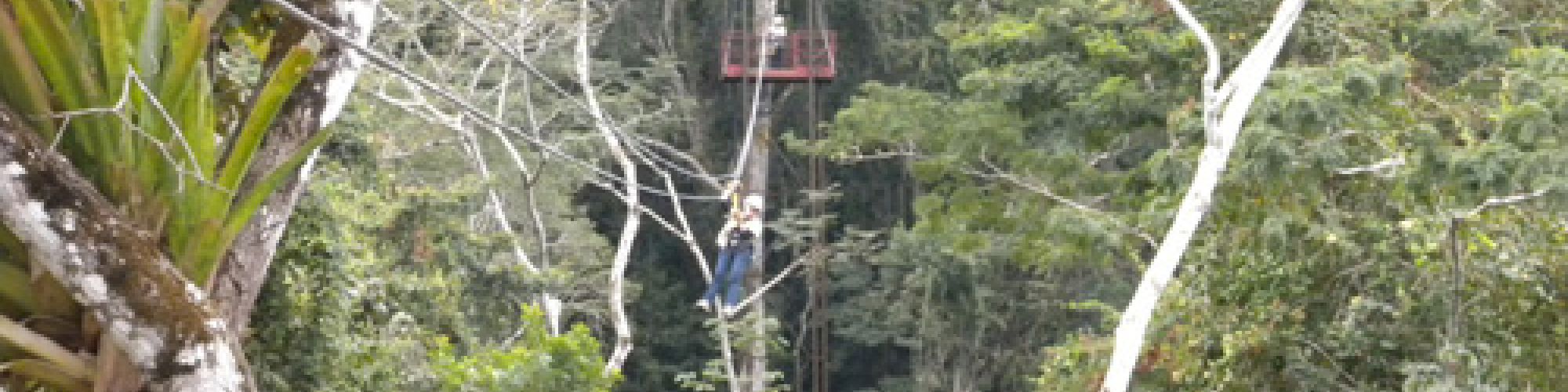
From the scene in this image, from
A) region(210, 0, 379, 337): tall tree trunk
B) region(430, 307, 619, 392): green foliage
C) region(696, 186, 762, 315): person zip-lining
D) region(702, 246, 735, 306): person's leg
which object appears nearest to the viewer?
region(210, 0, 379, 337): tall tree trunk

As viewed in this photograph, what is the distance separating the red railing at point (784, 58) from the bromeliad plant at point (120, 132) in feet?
39.4

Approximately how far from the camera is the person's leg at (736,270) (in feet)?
30.7

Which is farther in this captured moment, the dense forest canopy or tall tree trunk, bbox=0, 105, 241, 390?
the dense forest canopy

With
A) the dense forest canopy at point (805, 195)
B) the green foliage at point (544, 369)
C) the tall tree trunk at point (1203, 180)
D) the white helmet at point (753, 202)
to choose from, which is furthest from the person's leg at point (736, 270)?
the green foliage at point (544, 369)

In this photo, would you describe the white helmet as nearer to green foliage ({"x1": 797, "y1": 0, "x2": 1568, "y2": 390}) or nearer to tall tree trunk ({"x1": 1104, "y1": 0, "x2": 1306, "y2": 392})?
green foliage ({"x1": 797, "y1": 0, "x2": 1568, "y2": 390})

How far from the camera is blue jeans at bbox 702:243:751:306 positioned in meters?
9.40

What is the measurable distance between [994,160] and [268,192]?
1004 cm

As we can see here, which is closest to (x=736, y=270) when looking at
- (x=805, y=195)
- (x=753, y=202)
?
(x=753, y=202)

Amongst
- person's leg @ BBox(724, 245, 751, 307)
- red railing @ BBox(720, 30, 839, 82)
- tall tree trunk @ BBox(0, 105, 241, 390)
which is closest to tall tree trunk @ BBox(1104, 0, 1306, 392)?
person's leg @ BBox(724, 245, 751, 307)

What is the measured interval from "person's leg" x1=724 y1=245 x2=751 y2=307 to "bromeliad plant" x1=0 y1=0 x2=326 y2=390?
687 cm

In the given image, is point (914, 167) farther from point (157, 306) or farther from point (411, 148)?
point (157, 306)

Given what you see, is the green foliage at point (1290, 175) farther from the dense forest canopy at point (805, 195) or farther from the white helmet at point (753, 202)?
the white helmet at point (753, 202)

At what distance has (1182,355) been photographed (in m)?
7.57

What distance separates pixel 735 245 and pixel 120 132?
278 inches
